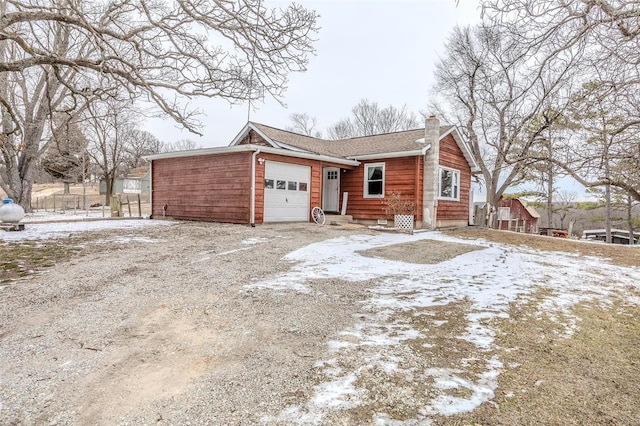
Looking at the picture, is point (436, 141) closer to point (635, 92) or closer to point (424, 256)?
point (635, 92)

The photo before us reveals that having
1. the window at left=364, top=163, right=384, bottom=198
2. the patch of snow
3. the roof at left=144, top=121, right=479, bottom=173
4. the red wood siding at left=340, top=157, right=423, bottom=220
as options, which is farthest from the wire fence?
the patch of snow

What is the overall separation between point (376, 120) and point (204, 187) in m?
26.0

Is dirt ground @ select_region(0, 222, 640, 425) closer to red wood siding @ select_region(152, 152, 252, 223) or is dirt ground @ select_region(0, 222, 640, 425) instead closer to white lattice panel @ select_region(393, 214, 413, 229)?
red wood siding @ select_region(152, 152, 252, 223)

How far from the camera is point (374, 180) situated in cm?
1388

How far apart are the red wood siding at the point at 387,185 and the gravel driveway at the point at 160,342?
840 cm

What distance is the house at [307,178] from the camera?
1177cm

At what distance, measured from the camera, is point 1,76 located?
40.5 ft

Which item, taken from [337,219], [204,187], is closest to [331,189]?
[337,219]

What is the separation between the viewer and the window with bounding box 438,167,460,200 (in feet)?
45.4

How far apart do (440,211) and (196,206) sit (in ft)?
31.1

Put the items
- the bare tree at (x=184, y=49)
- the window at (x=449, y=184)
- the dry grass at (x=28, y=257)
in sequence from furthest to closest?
the window at (x=449, y=184) → the bare tree at (x=184, y=49) → the dry grass at (x=28, y=257)

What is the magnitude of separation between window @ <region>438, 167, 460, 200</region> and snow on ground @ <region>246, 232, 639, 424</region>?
5329 millimetres

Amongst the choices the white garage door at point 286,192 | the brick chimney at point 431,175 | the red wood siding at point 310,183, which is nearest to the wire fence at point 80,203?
the white garage door at point 286,192

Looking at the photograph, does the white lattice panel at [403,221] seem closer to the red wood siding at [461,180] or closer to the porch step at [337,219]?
the red wood siding at [461,180]
